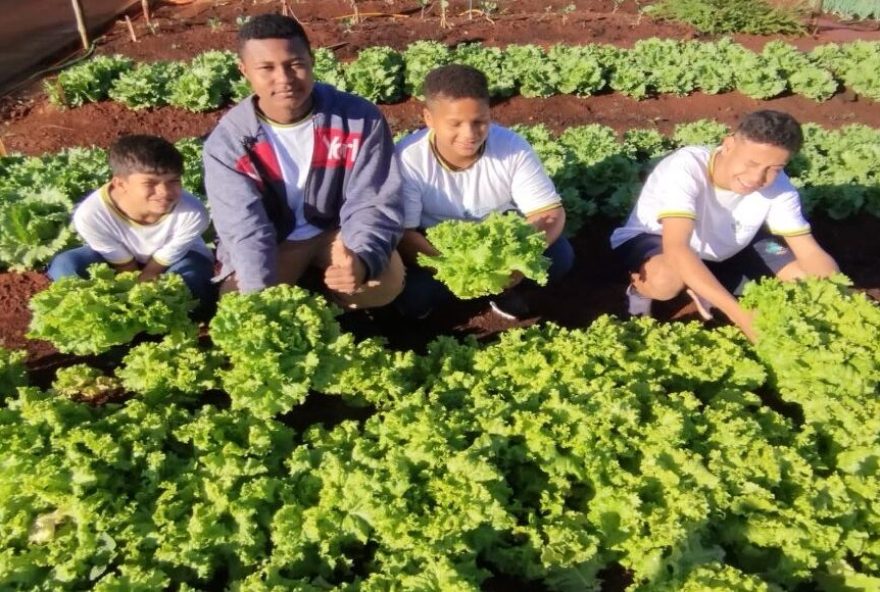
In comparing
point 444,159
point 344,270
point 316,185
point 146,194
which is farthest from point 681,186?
point 146,194

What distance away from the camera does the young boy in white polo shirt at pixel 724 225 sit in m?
4.60

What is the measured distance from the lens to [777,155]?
449 centimetres

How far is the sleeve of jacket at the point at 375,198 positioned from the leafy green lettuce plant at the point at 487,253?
343 mm

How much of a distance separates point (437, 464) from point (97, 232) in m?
3.19

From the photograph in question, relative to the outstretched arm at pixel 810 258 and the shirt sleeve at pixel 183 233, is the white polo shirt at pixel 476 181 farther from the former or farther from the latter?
the outstretched arm at pixel 810 258

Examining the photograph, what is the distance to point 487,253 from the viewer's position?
4457 mm

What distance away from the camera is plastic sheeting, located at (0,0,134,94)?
37.5 ft

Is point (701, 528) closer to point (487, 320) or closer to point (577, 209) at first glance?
point (487, 320)

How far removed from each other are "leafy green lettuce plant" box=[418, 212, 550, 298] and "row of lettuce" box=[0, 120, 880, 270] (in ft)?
7.34

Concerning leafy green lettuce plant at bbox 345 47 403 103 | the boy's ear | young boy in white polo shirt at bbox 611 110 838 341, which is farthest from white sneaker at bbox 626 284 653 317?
leafy green lettuce plant at bbox 345 47 403 103

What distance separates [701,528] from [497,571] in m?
1.14

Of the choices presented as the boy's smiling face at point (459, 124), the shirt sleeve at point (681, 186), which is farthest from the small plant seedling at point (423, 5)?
the shirt sleeve at point (681, 186)

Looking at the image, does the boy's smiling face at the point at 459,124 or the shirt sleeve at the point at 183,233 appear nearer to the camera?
the boy's smiling face at the point at 459,124

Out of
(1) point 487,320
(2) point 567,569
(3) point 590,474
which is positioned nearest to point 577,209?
(1) point 487,320
